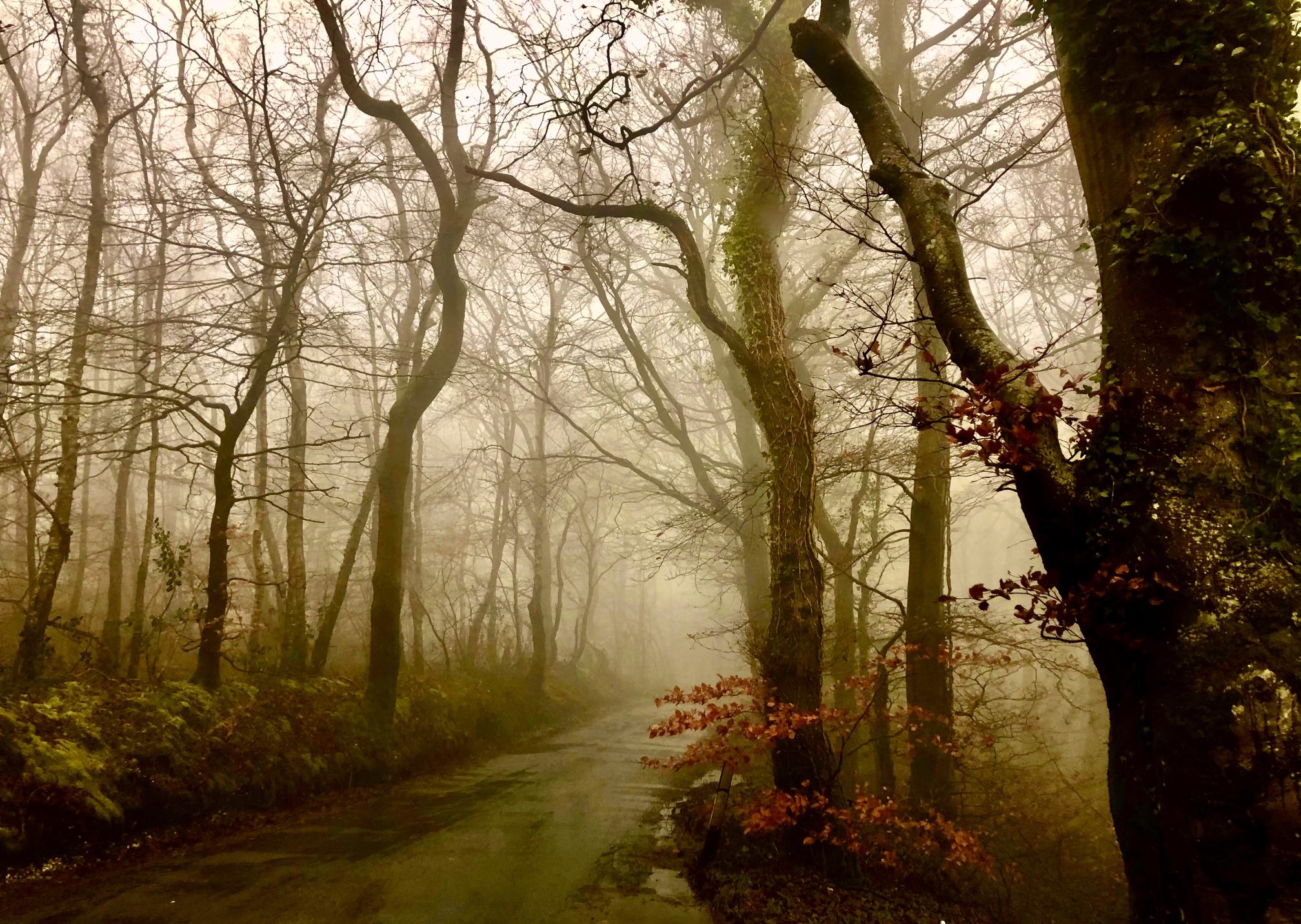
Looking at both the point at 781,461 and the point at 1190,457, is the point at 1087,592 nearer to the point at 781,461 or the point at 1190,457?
the point at 1190,457

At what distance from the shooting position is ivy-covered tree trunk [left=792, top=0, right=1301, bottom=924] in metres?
2.27

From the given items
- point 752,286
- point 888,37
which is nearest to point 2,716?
point 752,286

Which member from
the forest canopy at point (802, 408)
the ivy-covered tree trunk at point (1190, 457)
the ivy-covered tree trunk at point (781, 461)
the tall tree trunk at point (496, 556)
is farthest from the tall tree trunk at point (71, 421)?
the tall tree trunk at point (496, 556)

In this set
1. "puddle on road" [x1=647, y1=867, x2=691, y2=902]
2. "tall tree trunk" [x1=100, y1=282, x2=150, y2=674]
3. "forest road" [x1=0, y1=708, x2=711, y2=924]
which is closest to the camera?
"forest road" [x1=0, y1=708, x2=711, y2=924]

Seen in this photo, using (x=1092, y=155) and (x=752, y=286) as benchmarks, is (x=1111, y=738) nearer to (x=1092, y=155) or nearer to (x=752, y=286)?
(x=1092, y=155)

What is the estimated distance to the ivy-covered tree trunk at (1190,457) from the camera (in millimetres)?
2273

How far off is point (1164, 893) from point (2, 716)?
794 centimetres

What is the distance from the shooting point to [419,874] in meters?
5.62

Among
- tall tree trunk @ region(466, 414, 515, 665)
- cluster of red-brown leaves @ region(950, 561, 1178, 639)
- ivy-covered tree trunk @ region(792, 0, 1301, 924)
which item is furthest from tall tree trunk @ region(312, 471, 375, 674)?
ivy-covered tree trunk @ region(792, 0, 1301, 924)

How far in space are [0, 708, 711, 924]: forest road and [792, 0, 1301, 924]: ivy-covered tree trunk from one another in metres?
3.94

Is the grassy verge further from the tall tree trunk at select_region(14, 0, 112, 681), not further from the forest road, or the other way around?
the tall tree trunk at select_region(14, 0, 112, 681)

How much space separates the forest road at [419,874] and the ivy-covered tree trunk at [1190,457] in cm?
394

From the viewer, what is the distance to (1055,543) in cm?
293

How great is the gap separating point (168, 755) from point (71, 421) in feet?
13.9
